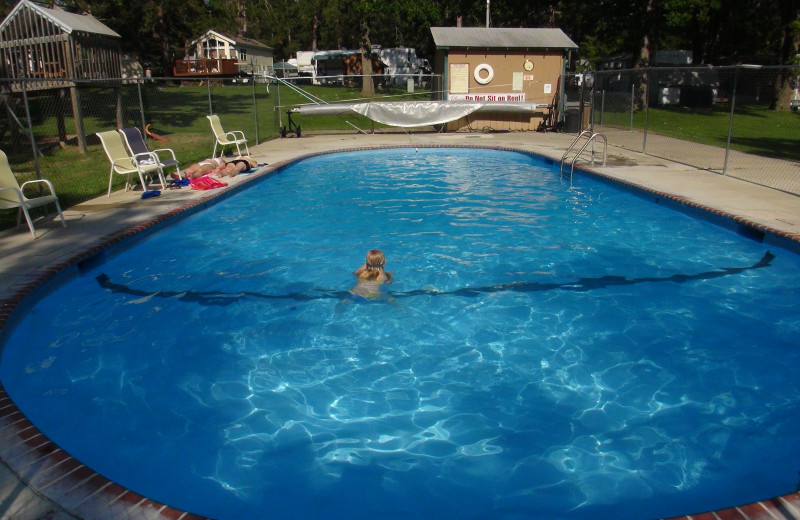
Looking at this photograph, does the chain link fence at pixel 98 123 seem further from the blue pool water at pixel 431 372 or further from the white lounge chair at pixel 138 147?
the blue pool water at pixel 431 372

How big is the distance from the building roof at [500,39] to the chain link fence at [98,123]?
1.43m

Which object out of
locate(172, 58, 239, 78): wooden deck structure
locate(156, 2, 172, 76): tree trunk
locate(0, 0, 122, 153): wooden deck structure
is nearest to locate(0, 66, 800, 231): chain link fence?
locate(0, 0, 122, 153): wooden deck structure

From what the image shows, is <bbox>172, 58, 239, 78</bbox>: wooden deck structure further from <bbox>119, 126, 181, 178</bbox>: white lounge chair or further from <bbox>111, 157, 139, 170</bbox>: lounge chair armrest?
<bbox>111, 157, 139, 170</bbox>: lounge chair armrest

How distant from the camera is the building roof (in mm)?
19797

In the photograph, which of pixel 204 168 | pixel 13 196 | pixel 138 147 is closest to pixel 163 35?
pixel 204 168

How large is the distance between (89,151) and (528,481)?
1511cm

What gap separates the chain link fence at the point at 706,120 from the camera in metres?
12.2

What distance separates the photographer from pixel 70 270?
6402mm

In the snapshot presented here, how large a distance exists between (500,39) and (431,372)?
1771 cm

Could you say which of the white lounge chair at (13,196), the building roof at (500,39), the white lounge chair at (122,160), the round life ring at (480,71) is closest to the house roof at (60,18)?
the white lounge chair at (122,160)

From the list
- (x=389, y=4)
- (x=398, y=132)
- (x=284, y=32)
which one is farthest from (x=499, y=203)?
(x=284, y=32)

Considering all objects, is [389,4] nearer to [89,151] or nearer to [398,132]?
[398,132]

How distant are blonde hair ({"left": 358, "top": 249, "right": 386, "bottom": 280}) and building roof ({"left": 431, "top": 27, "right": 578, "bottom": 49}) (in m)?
15.1

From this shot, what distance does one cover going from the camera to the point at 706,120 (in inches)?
942
